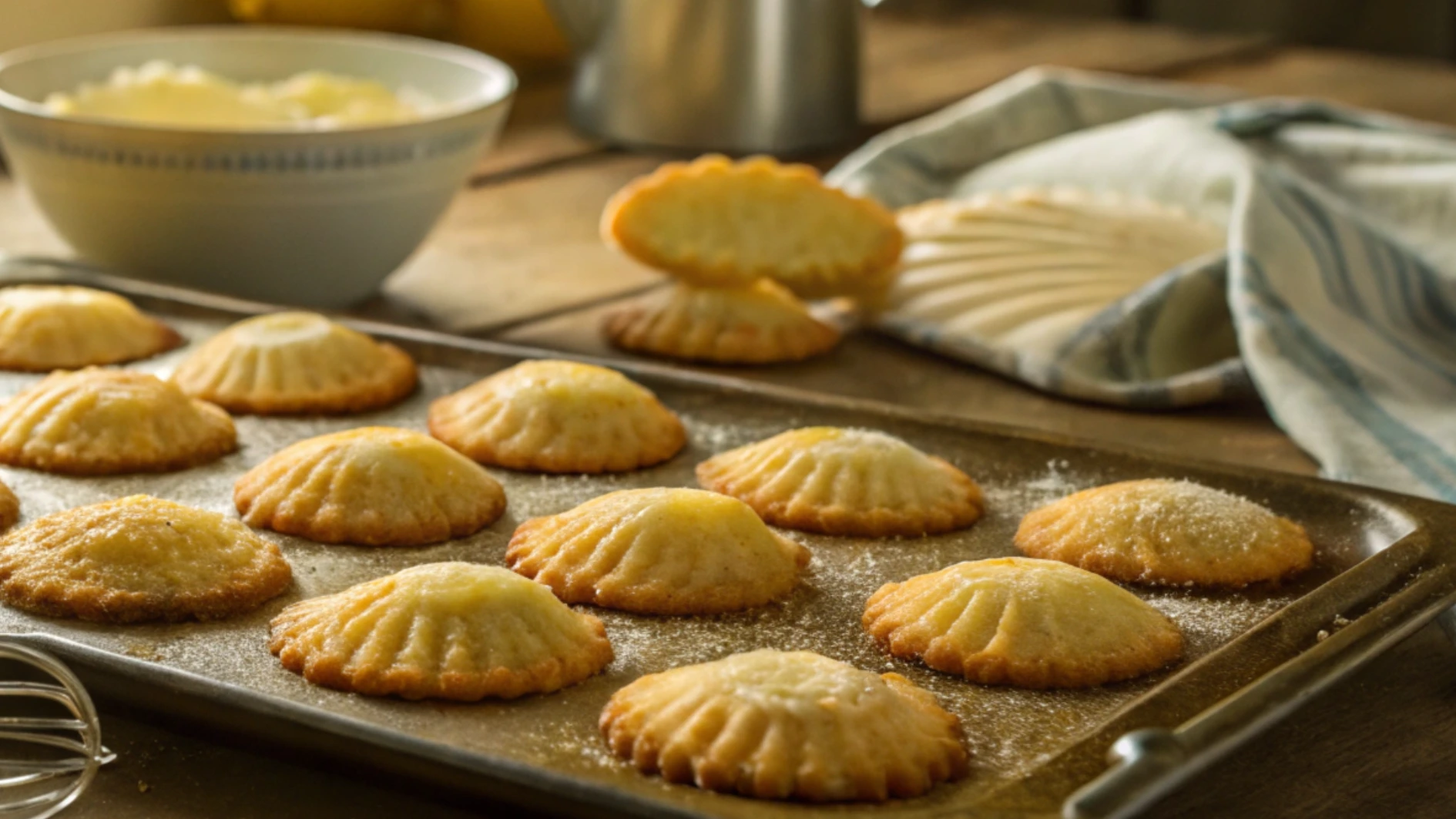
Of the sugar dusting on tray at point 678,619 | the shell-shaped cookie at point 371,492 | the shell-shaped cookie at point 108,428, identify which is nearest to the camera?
the sugar dusting on tray at point 678,619

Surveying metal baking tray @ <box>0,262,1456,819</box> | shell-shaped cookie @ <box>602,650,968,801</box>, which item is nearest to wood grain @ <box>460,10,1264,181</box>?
metal baking tray @ <box>0,262,1456,819</box>

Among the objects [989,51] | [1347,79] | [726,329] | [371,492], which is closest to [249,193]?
[726,329]

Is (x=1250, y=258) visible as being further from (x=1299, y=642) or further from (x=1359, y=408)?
(x=1299, y=642)

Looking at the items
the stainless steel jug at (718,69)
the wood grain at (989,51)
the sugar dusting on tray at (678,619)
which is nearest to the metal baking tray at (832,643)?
the sugar dusting on tray at (678,619)

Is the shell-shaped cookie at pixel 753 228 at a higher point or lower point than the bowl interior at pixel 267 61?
lower

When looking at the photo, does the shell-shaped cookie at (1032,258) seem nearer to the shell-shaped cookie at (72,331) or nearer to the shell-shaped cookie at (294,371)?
the shell-shaped cookie at (294,371)

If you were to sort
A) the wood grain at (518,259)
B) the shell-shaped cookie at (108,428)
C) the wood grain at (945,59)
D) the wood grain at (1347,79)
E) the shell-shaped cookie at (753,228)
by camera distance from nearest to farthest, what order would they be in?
the shell-shaped cookie at (108,428) → the shell-shaped cookie at (753,228) → the wood grain at (518,259) → the wood grain at (945,59) → the wood grain at (1347,79)

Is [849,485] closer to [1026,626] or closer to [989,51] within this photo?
[1026,626]

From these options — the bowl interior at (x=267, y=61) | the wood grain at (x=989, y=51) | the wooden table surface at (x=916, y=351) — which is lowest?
the wooden table surface at (x=916, y=351)
